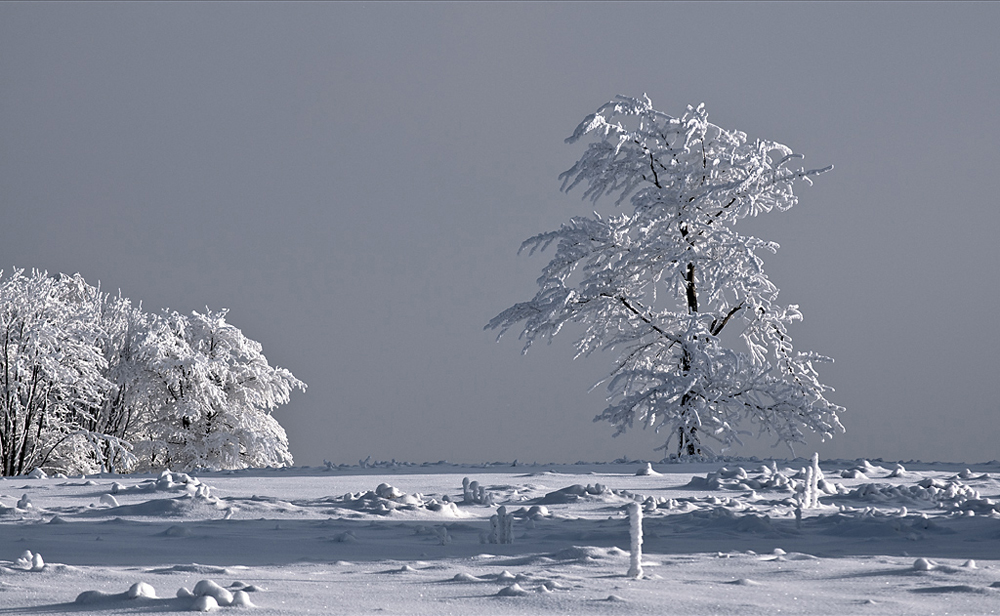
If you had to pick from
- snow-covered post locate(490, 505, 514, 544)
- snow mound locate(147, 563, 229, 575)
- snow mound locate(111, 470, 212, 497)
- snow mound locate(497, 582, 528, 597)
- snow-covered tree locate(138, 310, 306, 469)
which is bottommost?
snow mound locate(147, 563, 229, 575)

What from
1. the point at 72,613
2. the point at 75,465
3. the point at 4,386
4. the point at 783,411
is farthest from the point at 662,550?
the point at 75,465

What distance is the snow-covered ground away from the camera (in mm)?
3842

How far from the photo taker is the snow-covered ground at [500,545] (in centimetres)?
384

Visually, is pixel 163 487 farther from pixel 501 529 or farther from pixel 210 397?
pixel 210 397

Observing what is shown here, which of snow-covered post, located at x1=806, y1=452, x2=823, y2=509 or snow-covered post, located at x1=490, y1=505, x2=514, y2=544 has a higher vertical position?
snow-covered post, located at x1=806, y1=452, x2=823, y2=509

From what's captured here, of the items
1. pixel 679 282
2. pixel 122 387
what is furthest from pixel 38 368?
pixel 679 282

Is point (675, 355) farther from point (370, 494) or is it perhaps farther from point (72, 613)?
point (72, 613)

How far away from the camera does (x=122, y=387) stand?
25.3 metres

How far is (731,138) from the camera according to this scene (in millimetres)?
16844

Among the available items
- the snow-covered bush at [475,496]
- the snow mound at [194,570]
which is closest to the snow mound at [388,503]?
the snow-covered bush at [475,496]

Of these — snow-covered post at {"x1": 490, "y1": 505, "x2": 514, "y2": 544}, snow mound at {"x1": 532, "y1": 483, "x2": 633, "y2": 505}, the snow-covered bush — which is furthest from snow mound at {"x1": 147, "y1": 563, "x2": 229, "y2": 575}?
snow mound at {"x1": 532, "y1": 483, "x2": 633, "y2": 505}

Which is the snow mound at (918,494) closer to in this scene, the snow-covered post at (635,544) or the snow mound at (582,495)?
the snow mound at (582,495)

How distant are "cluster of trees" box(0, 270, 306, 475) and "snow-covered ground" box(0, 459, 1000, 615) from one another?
13.7 meters

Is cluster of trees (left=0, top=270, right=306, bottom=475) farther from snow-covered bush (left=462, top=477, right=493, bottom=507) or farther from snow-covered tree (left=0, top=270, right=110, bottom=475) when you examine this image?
snow-covered bush (left=462, top=477, right=493, bottom=507)
